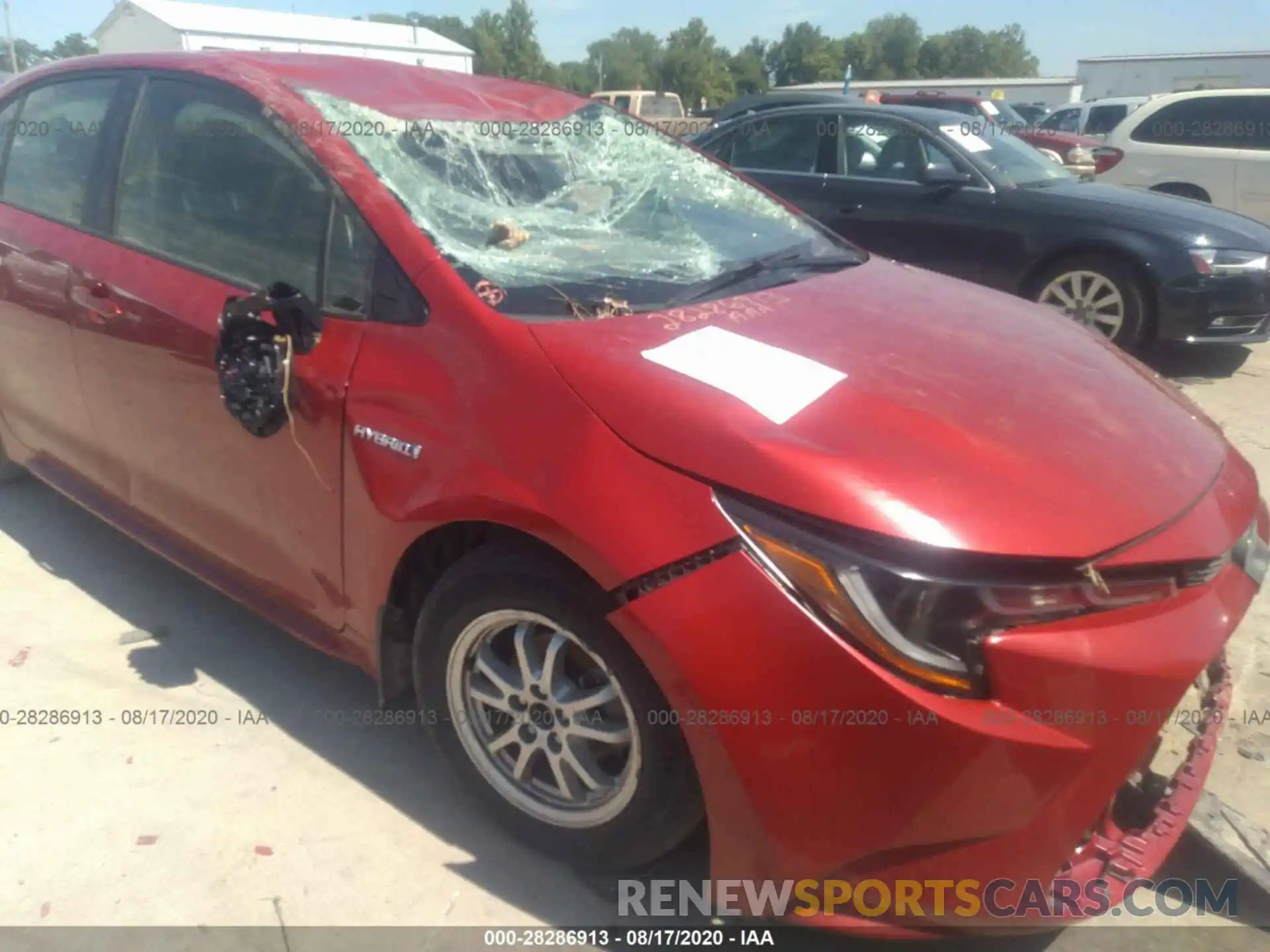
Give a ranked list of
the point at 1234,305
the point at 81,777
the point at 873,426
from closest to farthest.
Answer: the point at 873,426
the point at 81,777
the point at 1234,305

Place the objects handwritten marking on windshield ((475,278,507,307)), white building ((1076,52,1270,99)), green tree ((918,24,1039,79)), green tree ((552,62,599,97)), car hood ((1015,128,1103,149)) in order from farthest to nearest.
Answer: green tree ((918,24,1039,79)) → green tree ((552,62,599,97)) → white building ((1076,52,1270,99)) → car hood ((1015,128,1103,149)) → handwritten marking on windshield ((475,278,507,307))

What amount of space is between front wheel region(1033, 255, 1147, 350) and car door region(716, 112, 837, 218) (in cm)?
167

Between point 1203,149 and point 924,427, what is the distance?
31.8ft

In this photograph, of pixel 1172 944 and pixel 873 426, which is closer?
pixel 873 426

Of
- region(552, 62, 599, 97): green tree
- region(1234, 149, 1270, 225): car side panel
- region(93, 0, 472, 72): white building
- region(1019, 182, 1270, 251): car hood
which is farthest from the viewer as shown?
region(552, 62, 599, 97): green tree

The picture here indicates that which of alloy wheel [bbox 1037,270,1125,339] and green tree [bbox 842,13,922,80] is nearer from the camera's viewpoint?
alloy wheel [bbox 1037,270,1125,339]

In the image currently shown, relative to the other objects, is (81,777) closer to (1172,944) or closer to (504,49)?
(1172,944)

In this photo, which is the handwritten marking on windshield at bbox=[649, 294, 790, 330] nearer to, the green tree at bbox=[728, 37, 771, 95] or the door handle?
the door handle

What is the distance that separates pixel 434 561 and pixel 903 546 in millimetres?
1046

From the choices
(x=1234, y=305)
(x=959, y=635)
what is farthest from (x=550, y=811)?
(x=1234, y=305)

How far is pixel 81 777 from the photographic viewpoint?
2496 millimetres

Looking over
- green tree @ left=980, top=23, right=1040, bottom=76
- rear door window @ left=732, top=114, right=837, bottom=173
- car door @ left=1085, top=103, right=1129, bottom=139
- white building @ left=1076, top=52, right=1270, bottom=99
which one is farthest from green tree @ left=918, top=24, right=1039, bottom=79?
rear door window @ left=732, top=114, right=837, bottom=173

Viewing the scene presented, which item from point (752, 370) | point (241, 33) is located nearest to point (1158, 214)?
point (752, 370)

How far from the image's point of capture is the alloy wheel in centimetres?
583
